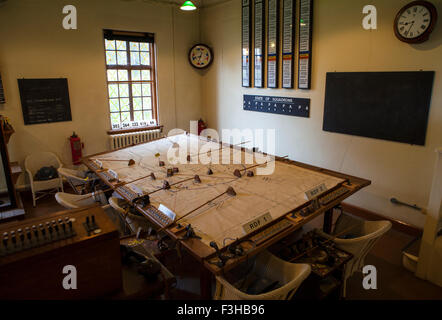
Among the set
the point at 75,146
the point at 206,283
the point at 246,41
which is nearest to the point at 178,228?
the point at 206,283

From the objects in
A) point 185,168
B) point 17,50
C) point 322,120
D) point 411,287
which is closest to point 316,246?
point 411,287

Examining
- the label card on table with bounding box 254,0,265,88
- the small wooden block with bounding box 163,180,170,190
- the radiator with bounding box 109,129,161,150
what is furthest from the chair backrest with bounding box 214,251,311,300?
the radiator with bounding box 109,129,161,150

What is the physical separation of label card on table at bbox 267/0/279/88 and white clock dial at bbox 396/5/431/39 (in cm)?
185

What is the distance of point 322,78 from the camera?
451cm

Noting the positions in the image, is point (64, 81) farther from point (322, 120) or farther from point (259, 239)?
point (259, 239)

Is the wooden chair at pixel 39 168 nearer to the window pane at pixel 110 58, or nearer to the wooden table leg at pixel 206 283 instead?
the window pane at pixel 110 58

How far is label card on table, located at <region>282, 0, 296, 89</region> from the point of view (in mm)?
4664

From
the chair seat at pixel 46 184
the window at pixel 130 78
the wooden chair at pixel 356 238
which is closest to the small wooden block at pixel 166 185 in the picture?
the wooden chair at pixel 356 238

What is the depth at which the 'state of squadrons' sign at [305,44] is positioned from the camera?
176 inches

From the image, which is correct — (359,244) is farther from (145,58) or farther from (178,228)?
(145,58)

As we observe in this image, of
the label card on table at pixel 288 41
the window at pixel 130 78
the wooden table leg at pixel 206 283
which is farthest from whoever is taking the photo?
the window at pixel 130 78

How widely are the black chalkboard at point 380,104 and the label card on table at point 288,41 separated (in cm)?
66

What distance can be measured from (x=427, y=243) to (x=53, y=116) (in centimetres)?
533

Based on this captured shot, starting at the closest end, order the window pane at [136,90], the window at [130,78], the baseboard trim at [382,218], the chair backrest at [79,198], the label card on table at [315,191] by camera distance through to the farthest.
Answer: the label card on table at [315,191] → the chair backrest at [79,198] → the baseboard trim at [382,218] → the window at [130,78] → the window pane at [136,90]
